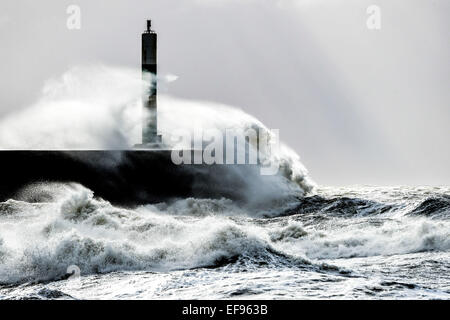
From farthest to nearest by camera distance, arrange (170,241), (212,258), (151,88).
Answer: (151,88) → (170,241) → (212,258)

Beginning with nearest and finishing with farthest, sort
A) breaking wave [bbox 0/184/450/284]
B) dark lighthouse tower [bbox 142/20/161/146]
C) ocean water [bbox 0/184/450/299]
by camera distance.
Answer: ocean water [bbox 0/184/450/299], breaking wave [bbox 0/184/450/284], dark lighthouse tower [bbox 142/20/161/146]

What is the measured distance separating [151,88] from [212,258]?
1992 cm

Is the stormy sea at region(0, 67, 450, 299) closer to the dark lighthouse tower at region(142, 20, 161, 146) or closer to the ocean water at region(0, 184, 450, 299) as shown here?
the ocean water at region(0, 184, 450, 299)

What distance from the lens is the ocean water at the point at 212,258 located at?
985cm

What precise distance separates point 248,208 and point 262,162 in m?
4.17

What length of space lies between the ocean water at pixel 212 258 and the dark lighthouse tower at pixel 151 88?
12986mm

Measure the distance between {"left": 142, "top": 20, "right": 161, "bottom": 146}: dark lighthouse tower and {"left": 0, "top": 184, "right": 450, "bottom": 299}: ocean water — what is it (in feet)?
42.6

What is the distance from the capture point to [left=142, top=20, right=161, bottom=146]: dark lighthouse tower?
30.9m

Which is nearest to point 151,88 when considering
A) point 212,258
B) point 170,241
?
point 170,241

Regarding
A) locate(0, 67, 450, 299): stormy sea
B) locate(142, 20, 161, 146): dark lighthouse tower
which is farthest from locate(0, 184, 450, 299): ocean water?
locate(142, 20, 161, 146): dark lighthouse tower

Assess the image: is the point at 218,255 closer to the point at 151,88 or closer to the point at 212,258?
the point at 212,258

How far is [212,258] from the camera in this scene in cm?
1190
